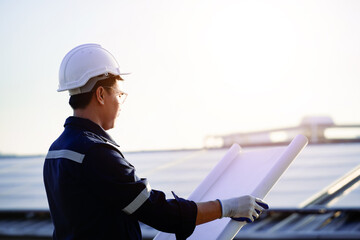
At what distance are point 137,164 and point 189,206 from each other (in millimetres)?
8238

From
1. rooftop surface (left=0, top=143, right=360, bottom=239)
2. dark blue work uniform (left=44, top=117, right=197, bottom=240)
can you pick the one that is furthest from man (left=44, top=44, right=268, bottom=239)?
rooftop surface (left=0, top=143, right=360, bottom=239)

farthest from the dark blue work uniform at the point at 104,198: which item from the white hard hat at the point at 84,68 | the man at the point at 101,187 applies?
the white hard hat at the point at 84,68

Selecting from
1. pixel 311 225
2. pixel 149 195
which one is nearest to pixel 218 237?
pixel 149 195

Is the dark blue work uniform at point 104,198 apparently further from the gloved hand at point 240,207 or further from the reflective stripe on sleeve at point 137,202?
the gloved hand at point 240,207

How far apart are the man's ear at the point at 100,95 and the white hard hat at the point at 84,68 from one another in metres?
0.05

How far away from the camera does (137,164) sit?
10570 mm

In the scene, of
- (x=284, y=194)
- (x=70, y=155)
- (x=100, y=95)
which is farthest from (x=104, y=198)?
(x=284, y=194)

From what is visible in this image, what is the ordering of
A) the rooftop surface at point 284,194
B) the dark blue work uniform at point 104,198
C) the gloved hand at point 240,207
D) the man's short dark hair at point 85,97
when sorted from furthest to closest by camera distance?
the rooftop surface at point 284,194, the man's short dark hair at point 85,97, the gloved hand at point 240,207, the dark blue work uniform at point 104,198

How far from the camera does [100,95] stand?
8.37 feet

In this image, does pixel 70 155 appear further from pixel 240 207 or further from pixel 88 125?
pixel 240 207

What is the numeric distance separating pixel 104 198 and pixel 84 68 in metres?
0.71

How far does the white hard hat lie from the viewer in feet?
8.48

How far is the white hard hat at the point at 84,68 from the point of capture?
2584 mm

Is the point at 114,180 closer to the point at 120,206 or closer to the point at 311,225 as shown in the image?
the point at 120,206
